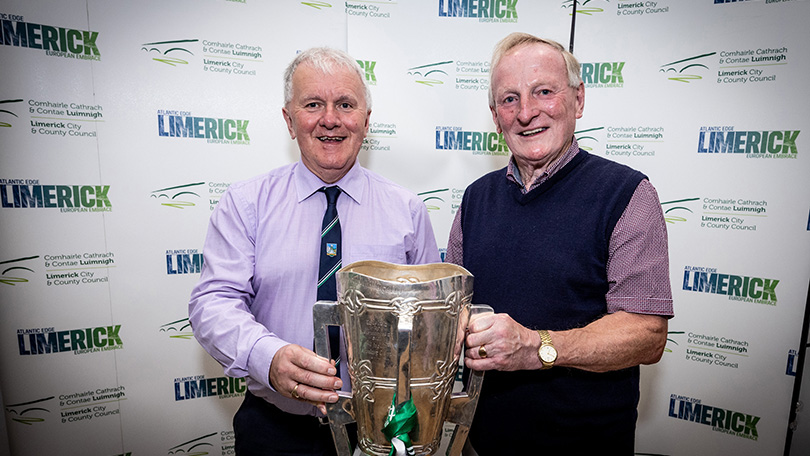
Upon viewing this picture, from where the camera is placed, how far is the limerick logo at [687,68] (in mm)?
2236

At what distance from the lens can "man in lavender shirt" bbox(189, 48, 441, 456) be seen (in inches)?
56.4

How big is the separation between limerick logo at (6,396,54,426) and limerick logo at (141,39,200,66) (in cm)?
204

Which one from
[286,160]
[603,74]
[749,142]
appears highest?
[603,74]

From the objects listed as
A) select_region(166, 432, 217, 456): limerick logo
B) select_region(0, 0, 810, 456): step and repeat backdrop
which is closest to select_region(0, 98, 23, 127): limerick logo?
select_region(0, 0, 810, 456): step and repeat backdrop

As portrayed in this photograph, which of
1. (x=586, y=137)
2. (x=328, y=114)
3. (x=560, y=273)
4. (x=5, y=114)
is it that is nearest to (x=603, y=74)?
(x=586, y=137)

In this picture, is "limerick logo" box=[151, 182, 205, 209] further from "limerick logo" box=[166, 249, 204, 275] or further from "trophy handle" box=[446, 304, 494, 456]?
"trophy handle" box=[446, 304, 494, 456]

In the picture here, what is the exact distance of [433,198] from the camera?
249cm

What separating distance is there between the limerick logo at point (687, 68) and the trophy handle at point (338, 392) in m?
2.45

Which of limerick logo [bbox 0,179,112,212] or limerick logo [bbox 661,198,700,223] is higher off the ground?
limerick logo [bbox 0,179,112,212]

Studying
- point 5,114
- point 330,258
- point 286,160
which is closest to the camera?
point 330,258

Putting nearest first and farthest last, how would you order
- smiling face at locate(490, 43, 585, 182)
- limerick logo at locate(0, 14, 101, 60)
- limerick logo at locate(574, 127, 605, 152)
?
1. smiling face at locate(490, 43, 585, 182)
2. limerick logo at locate(0, 14, 101, 60)
3. limerick logo at locate(574, 127, 605, 152)

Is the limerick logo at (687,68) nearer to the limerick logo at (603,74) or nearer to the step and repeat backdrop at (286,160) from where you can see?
the step and repeat backdrop at (286,160)

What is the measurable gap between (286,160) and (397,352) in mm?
1860

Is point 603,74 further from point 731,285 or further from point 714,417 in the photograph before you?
point 714,417
